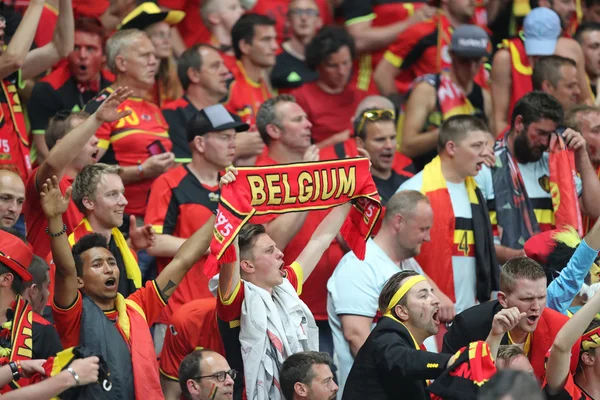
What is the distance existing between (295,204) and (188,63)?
2.70m

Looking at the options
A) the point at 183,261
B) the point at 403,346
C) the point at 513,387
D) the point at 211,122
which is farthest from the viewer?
the point at 211,122

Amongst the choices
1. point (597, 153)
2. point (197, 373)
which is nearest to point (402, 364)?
point (197, 373)

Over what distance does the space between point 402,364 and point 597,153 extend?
362 centimetres

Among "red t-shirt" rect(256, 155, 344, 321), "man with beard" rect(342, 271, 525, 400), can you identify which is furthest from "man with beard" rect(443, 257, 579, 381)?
"red t-shirt" rect(256, 155, 344, 321)

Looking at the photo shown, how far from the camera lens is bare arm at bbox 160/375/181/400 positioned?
7.23 m

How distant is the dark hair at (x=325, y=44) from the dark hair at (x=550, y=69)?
155cm

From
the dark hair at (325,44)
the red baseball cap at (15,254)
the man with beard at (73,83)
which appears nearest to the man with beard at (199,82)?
the man with beard at (73,83)

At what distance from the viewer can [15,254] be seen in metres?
6.30

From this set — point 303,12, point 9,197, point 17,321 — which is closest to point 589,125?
point 303,12

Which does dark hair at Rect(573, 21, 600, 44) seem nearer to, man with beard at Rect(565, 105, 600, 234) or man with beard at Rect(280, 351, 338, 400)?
man with beard at Rect(565, 105, 600, 234)

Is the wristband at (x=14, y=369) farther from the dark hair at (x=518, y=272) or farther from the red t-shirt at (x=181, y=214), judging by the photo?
the dark hair at (x=518, y=272)

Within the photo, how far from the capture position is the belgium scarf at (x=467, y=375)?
230 inches

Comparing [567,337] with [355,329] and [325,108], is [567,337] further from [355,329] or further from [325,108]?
[325,108]

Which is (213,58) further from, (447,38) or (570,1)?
(570,1)
